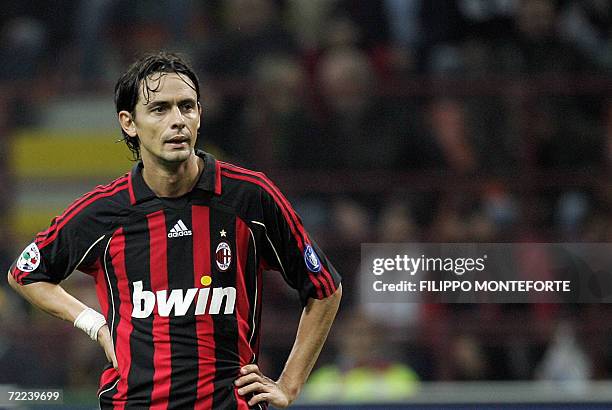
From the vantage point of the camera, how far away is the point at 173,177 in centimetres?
290

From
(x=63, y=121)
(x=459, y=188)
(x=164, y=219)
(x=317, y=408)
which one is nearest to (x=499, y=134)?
(x=459, y=188)

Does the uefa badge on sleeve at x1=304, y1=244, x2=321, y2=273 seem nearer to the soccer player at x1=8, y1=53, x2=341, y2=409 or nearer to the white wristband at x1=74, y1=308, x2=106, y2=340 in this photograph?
the soccer player at x1=8, y1=53, x2=341, y2=409

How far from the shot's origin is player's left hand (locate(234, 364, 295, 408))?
9.40 feet

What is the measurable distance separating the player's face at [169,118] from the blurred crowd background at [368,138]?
6.67 ft

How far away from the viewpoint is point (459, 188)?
5.22 m

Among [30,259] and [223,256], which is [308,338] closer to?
[223,256]

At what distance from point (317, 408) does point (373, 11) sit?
1856 millimetres

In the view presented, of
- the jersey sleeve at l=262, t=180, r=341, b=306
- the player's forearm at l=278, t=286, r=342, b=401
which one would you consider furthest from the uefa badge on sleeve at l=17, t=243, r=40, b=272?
the player's forearm at l=278, t=286, r=342, b=401

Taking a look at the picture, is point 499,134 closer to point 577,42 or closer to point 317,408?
point 577,42

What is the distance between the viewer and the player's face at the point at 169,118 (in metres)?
2.84

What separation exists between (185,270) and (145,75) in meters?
0.47

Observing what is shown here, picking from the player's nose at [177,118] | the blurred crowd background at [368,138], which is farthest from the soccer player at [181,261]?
the blurred crowd background at [368,138]

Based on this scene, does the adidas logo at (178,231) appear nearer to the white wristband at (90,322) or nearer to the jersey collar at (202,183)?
the jersey collar at (202,183)

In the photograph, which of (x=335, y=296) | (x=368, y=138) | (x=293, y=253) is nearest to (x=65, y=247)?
(x=293, y=253)
